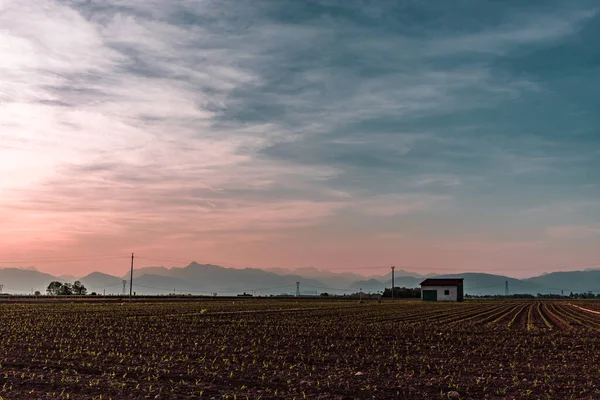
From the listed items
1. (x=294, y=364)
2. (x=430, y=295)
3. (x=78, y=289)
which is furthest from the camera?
(x=78, y=289)

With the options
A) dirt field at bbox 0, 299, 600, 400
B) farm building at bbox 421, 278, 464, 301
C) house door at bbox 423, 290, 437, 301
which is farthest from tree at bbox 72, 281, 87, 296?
dirt field at bbox 0, 299, 600, 400

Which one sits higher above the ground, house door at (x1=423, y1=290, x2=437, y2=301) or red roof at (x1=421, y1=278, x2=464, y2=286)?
red roof at (x1=421, y1=278, x2=464, y2=286)

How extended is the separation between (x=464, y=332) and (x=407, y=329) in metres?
3.87

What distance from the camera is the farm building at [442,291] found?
13438 cm

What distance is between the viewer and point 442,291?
13562 centimetres

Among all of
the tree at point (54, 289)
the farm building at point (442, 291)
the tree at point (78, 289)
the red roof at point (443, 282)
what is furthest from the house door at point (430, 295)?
the tree at point (54, 289)

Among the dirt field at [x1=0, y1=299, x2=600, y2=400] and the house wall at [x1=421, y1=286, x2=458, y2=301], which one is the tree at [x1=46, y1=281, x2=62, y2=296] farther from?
the dirt field at [x1=0, y1=299, x2=600, y2=400]

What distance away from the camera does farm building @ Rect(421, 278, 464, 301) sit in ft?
441

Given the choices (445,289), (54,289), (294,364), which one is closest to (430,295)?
(445,289)

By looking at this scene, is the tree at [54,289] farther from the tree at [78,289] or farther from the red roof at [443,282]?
the red roof at [443,282]

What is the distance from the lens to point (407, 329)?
131 feet

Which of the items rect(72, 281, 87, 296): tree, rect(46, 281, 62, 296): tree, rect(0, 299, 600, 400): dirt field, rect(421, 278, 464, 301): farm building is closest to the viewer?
rect(0, 299, 600, 400): dirt field

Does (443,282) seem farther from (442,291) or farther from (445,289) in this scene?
(442,291)

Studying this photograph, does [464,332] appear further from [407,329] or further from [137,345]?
[137,345]
